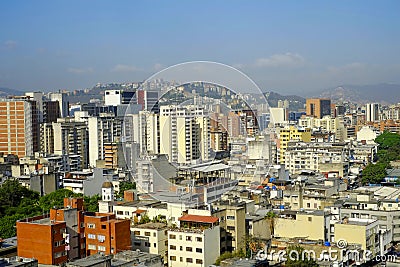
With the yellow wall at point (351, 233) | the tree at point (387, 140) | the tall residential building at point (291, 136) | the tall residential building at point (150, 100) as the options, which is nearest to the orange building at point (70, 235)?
the yellow wall at point (351, 233)

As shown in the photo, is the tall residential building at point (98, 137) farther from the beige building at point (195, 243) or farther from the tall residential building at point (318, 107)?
the tall residential building at point (318, 107)

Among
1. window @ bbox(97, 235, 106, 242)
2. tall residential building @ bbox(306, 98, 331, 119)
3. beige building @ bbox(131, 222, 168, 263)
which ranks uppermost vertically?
tall residential building @ bbox(306, 98, 331, 119)

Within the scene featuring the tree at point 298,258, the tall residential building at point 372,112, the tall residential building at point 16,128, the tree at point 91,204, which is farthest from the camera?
the tall residential building at point 372,112

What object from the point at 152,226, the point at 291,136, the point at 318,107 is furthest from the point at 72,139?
the point at 318,107

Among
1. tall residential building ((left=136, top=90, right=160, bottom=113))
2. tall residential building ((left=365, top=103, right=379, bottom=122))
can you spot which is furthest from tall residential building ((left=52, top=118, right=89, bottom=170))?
tall residential building ((left=365, top=103, right=379, bottom=122))

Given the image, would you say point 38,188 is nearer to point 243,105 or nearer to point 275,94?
point 243,105

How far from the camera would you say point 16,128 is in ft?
46.0

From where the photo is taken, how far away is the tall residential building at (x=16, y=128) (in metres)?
13.9

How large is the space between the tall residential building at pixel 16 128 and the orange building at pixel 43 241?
934 cm

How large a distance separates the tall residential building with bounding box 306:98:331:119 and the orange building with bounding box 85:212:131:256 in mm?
21452

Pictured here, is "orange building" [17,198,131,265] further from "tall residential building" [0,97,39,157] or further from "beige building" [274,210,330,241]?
"tall residential building" [0,97,39,157]

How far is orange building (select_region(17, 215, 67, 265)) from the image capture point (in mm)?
4777

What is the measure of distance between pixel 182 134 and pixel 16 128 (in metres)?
4.56

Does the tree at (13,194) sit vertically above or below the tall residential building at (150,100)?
below
